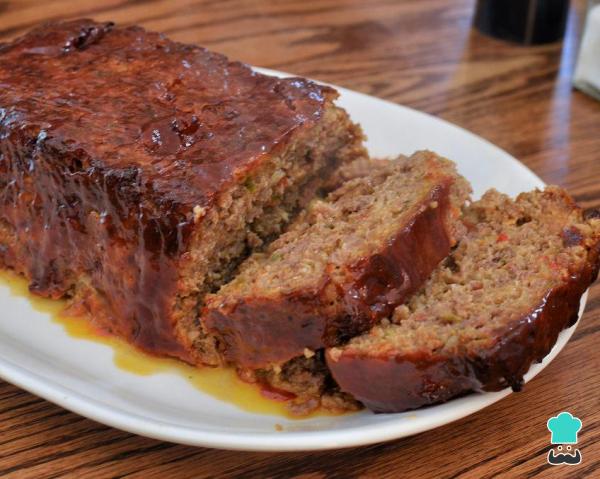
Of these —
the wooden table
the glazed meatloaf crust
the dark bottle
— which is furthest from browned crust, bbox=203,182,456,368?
the dark bottle

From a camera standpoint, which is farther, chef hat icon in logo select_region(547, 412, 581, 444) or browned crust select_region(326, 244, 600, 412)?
chef hat icon in logo select_region(547, 412, 581, 444)

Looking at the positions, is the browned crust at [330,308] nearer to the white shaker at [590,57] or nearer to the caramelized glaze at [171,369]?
Result: the caramelized glaze at [171,369]

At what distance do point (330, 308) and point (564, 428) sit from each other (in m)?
0.96

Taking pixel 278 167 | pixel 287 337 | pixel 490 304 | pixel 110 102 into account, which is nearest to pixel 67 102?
pixel 110 102

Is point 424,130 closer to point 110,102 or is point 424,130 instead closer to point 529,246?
point 529,246

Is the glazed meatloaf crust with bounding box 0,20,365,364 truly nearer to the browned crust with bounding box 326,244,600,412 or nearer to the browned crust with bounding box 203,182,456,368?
the browned crust with bounding box 203,182,456,368

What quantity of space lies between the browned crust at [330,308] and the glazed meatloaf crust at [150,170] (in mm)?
231

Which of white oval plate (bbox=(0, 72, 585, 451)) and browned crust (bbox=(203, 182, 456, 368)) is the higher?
browned crust (bbox=(203, 182, 456, 368))

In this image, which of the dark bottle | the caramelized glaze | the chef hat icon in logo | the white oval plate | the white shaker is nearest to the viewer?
the white oval plate

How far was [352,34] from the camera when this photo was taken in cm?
641

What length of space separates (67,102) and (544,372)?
7.22ft

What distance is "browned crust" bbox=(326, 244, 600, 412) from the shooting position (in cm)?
276

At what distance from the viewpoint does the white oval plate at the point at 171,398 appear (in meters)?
2.73

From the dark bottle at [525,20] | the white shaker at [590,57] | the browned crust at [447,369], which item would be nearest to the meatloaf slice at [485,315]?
the browned crust at [447,369]
